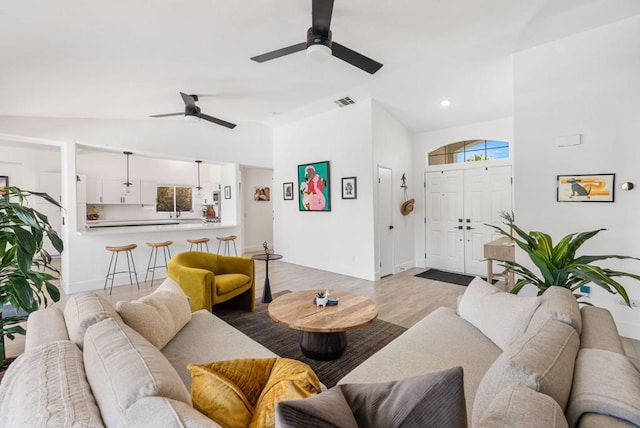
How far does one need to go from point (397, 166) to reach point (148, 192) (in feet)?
21.3

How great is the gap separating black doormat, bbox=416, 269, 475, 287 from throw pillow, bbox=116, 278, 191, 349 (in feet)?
14.6

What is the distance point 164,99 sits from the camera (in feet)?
14.1

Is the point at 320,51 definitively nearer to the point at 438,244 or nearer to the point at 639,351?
the point at 639,351

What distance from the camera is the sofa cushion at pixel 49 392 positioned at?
0.78m

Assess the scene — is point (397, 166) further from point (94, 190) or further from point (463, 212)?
point (94, 190)

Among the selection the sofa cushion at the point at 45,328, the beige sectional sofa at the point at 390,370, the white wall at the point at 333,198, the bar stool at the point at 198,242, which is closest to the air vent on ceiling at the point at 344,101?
the white wall at the point at 333,198

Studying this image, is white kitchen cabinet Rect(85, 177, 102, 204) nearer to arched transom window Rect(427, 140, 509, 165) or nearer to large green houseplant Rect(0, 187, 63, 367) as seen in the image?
large green houseplant Rect(0, 187, 63, 367)

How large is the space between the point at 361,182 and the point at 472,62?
2.33 meters

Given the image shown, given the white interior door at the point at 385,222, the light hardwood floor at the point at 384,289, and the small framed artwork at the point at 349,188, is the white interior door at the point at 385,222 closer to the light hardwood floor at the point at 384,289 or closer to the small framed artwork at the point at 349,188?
the light hardwood floor at the point at 384,289

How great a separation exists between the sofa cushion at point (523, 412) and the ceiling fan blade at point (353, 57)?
2.62 m

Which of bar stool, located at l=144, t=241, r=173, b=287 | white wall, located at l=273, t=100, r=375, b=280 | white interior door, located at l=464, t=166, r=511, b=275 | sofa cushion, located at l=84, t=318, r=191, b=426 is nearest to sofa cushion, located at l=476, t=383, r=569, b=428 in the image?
sofa cushion, located at l=84, t=318, r=191, b=426

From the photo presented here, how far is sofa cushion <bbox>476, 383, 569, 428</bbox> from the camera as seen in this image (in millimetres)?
736

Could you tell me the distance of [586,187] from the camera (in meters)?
3.15

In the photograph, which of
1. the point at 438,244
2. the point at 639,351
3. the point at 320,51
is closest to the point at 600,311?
the point at 639,351
